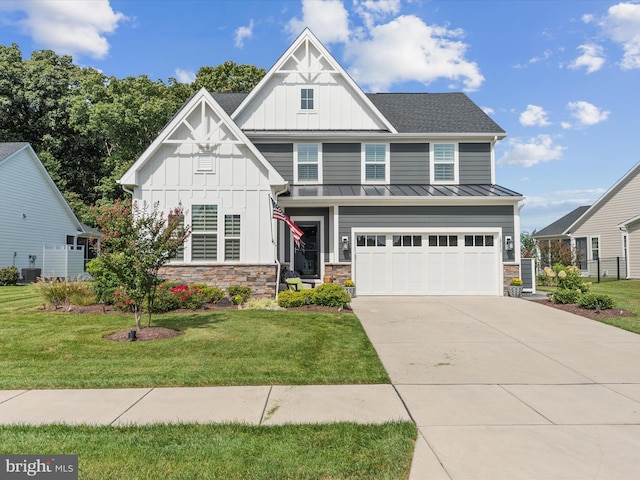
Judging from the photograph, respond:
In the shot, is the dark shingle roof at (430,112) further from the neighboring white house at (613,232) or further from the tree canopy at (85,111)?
the neighboring white house at (613,232)

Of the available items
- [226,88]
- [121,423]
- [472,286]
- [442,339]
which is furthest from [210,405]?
[226,88]

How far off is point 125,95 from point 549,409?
96.4 feet

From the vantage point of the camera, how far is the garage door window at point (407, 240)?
49.0ft

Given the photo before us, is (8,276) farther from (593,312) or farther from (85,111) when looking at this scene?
(593,312)

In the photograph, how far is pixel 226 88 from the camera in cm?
3503

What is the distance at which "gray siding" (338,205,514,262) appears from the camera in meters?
14.8

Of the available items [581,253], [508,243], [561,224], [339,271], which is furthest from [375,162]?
[561,224]

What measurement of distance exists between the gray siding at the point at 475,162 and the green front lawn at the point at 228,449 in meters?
14.4

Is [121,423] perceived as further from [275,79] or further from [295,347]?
[275,79]

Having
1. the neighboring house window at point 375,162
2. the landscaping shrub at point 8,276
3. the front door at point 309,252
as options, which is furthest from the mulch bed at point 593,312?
the landscaping shrub at point 8,276

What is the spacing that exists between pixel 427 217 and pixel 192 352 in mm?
10398

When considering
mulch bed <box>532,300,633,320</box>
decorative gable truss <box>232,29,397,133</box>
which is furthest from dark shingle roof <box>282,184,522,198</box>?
mulch bed <box>532,300,633,320</box>

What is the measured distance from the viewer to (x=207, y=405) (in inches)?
184

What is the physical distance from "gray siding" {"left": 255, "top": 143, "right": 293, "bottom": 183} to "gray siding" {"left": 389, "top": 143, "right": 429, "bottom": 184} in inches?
167
